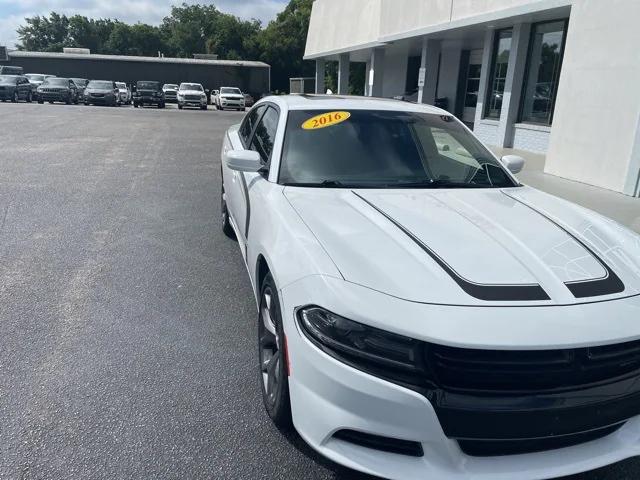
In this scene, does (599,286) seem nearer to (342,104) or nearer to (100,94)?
(342,104)

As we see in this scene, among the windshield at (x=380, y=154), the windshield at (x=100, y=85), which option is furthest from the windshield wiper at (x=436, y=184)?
the windshield at (x=100, y=85)

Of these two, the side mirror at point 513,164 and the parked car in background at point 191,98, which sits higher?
the side mirror at point 513,164

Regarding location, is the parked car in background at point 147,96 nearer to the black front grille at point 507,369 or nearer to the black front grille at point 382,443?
the black front grille at point 382,443

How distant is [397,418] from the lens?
74.3 inches

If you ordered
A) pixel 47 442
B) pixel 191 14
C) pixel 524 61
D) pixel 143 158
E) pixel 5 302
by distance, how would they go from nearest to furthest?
pixel 47 442 < pixel 5 302 < pixel 143 158 < pixel 524 61 < pixel 191 14

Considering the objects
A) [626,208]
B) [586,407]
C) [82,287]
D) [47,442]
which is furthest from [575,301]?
[626,208]

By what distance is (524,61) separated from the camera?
1268cm

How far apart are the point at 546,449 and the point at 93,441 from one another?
209cm

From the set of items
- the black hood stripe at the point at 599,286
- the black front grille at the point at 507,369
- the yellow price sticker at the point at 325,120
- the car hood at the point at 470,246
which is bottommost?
the black front grille at the point at 507,369

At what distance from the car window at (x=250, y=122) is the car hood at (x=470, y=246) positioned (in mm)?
1876

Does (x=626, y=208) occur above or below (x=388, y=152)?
below

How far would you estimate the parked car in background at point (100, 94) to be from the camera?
32844 millimetres

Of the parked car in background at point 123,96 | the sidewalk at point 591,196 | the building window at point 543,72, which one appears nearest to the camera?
the sidewalk at point 591,196

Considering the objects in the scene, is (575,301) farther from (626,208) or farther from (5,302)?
(626,208)
